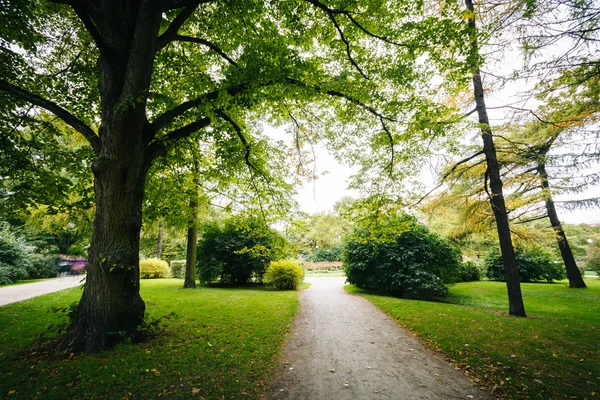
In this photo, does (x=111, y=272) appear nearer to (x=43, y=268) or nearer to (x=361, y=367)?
(x=361, y=367)

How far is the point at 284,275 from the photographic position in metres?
13.6

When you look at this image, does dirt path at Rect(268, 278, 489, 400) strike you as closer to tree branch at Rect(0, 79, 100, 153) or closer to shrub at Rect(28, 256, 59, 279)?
tree branch at Rect(0, 79, 100, 153)

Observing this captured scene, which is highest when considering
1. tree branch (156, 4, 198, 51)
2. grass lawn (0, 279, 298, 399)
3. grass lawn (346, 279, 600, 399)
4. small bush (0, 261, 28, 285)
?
A: tree branch (156, 4, 198, 51)

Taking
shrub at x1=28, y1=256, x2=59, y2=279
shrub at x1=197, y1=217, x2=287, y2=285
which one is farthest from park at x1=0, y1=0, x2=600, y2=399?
shrub at x1=28, y1=256, x2=59, y2=279

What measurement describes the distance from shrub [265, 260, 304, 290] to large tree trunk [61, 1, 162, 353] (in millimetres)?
9079

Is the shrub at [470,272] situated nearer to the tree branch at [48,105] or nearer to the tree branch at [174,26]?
the tree branch at [174,26]

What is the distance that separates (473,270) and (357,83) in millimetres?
18549

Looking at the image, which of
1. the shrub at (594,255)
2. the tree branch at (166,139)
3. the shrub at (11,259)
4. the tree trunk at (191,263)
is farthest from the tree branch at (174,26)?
the shrub at (594,255)

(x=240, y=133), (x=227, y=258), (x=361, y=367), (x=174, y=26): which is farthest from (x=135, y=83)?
(x=227, y=258)

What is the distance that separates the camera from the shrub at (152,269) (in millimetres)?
19947

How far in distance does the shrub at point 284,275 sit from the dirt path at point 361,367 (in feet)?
20.1

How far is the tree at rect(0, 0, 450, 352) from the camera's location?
463cm

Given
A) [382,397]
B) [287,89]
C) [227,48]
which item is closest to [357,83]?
[287,89]

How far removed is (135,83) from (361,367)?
689 centimetres
